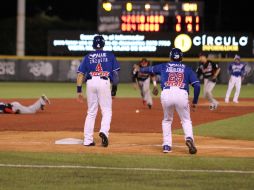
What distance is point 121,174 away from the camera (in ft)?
29.1

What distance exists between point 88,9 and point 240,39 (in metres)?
21.4

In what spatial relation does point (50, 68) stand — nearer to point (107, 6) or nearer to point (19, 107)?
point (107, 6)

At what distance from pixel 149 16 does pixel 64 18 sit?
74.8 ft

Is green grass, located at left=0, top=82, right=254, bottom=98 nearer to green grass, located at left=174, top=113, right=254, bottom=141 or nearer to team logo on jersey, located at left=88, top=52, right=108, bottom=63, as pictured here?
green grass, located at left=174, top=113, right=254, bottom=141

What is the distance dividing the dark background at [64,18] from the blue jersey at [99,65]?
115 feet

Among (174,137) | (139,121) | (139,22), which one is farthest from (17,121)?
(139,22)

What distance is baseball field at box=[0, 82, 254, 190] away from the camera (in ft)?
27.3

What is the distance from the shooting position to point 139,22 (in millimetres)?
35281

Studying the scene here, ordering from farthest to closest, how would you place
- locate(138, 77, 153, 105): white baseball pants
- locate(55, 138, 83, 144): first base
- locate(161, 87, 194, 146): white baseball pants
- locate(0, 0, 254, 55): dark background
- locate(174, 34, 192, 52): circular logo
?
locate(0, 0, 254, 55): dark background, locate(174, 34, 192, 52): circular logo, locate(138, 77, 153, 105): white baseball pants, locate(55, 138, 83, 144): first base, locate(161, 87, 194, 146): white baseball pants

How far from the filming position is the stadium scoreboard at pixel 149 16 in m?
35.1

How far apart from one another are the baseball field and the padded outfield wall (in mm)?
22029

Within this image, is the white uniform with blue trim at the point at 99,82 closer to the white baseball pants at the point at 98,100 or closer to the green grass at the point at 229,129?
the white baseball pants at the point at 98,100

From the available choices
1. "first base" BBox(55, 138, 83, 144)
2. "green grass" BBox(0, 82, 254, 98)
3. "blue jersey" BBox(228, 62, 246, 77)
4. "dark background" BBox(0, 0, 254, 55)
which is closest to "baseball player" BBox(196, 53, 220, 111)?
"blue jersey" BBox(228, 62, 246, 77)

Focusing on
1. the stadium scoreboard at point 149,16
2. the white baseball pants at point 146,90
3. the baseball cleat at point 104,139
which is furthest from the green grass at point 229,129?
the stadium scoreboard at point 149,16
